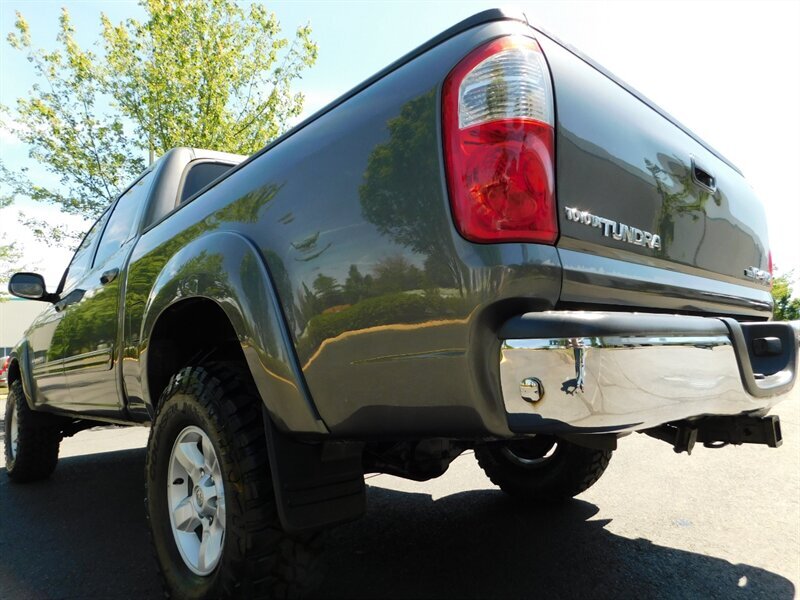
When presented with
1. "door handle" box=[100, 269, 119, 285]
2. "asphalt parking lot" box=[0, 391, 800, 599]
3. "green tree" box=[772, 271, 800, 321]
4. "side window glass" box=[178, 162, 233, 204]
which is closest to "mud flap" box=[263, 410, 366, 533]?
"asphalt parking lot" box=[0, 391, 800, 599]

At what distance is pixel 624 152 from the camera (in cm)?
168

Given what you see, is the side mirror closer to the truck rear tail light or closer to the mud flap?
the mud flap

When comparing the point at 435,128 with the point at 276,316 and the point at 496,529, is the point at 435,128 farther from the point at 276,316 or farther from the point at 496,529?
the point at 496,529

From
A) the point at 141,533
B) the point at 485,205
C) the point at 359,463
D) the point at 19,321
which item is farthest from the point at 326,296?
the point at 19,321

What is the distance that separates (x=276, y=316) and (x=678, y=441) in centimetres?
144

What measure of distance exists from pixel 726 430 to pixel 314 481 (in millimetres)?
1484

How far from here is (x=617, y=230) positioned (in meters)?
1.60

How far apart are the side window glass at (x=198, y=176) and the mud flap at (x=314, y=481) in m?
1.92

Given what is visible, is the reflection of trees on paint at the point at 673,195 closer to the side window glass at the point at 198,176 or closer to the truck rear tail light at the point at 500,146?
the truck rear tail light at the point at 500,146

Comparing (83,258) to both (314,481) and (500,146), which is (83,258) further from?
(500,146)

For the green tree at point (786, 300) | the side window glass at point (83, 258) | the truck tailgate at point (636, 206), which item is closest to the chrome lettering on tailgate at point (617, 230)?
the truck tailgate at point (636, 206)

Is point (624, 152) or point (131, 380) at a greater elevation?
point (624, 152)

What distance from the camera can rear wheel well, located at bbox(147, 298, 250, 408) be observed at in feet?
7.93

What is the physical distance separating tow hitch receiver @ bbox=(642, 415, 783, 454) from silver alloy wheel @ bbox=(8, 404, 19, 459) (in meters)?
4.52
